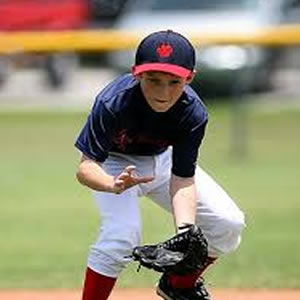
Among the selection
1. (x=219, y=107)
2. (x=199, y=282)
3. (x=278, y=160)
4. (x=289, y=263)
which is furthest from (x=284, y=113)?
(x=199, y=282)

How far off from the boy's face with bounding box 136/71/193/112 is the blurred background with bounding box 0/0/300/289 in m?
2.42

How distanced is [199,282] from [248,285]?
1.30m

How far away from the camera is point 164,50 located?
527 cm

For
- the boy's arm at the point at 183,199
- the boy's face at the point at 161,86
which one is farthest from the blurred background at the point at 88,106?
the boy's face at the point at 161,86

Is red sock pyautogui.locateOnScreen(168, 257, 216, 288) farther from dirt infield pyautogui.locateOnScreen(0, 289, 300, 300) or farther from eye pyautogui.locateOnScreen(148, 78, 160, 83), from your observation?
eye pyautogui.locateOnScreen(148, 78, 160, 83)

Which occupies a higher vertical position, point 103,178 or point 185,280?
point 103,178

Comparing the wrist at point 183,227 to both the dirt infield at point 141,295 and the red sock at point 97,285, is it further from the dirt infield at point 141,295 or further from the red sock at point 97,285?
the dirt infield at point 141,295

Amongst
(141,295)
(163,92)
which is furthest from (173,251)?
(141,295)

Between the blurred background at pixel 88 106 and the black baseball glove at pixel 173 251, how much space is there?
2.14 m

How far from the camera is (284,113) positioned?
56.6 ft

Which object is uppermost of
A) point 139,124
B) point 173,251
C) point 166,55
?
point 166,55

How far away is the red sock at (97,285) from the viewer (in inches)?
227

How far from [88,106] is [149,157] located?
1141 centimetres

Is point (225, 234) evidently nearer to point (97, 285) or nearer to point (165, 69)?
point (97, 285)
